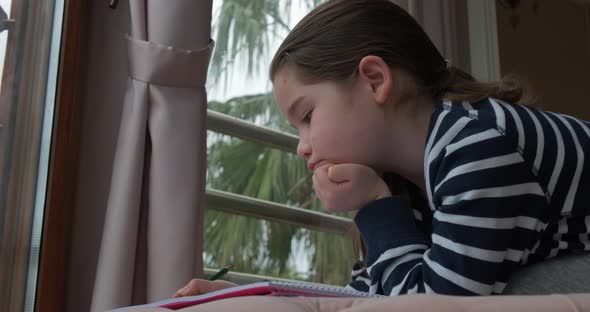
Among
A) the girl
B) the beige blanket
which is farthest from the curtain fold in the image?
the beige blanket

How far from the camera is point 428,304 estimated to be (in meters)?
0.53

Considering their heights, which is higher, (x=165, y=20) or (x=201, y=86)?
(x=165, y=20)

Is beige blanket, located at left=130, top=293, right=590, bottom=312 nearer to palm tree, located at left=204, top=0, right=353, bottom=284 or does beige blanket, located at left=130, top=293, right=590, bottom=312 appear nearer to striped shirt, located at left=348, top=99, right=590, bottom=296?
striped shirt, located at left=348, top=99, right=590, bottom=296

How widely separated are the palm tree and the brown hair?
60cm

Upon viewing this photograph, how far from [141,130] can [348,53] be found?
1.45 feet

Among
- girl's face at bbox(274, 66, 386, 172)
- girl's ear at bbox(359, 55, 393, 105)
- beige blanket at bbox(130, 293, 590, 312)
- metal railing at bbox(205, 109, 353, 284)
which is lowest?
metal railing at bbox(205, 109, 353, 284)

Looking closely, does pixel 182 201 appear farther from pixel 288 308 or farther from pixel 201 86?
pixel 288 308

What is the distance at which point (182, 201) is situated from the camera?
145cm

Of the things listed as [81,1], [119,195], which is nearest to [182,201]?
[119,195]

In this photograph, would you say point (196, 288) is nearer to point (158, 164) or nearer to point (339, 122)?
point (339, 122)

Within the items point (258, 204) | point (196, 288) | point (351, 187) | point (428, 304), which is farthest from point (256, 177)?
point (428, 304)

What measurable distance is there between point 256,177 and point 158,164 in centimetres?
55

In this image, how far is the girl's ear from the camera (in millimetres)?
1232

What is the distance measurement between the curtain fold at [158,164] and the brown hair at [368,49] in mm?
247
